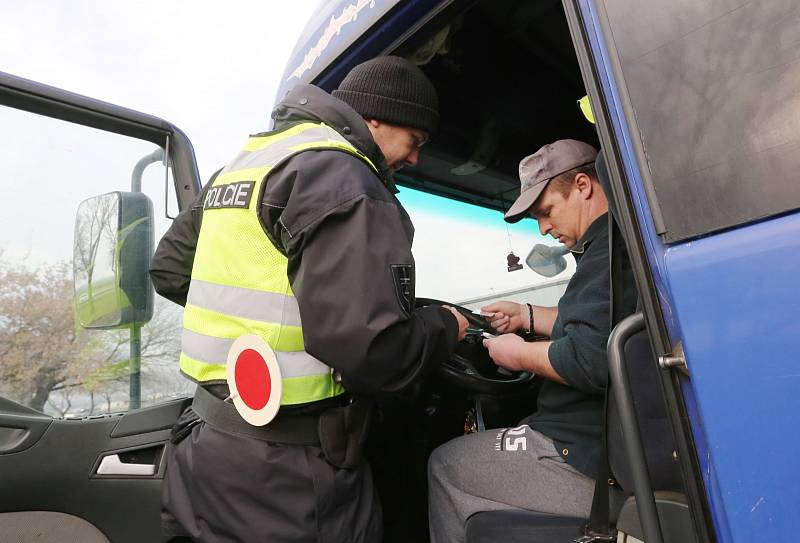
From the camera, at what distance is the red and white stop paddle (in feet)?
3.80

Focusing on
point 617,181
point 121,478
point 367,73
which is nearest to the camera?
point 617,181

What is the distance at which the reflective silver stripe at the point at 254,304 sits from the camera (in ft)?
3.89

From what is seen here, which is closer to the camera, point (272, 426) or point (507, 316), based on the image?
point (272, 426)

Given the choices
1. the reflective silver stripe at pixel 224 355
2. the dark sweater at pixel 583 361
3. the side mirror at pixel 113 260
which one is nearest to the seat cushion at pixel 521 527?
the dark sweater at pixel 583 361

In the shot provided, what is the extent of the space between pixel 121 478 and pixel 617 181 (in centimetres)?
169

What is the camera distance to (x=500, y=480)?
1.47 meters

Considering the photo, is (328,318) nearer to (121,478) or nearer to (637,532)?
(637,532)

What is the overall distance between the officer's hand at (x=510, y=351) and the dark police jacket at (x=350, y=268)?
328mm

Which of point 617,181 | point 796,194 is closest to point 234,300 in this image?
point 617,181

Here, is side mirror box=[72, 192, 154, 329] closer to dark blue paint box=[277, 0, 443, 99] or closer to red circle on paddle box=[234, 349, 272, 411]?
dark blue paint box=[277, 0, 443, 99]

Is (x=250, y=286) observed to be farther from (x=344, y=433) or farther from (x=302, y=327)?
(x=344, y=433)

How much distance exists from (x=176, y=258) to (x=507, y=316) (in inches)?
45.2

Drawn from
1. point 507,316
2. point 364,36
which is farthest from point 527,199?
point 364,36

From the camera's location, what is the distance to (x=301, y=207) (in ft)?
3.67
